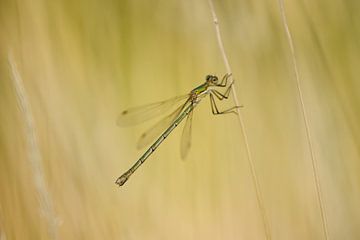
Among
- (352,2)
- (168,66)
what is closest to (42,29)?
(168,66)

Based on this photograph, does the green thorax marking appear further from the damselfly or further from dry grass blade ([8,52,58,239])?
dry grass blade ([8,52,58,239])

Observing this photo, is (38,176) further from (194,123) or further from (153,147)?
(194,123)

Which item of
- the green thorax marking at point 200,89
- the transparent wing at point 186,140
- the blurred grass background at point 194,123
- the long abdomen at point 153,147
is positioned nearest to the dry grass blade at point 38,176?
the blurred grass background at point 194,123

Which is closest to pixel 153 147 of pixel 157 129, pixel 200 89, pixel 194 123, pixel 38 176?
pixel 157 129

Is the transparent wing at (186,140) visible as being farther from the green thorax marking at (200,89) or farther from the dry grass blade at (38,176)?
the dry grass blade at (38,176)

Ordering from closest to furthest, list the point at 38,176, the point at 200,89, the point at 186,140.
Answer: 1. the point at 38,176
2. the point at 186,140
3. the point at 200,89
